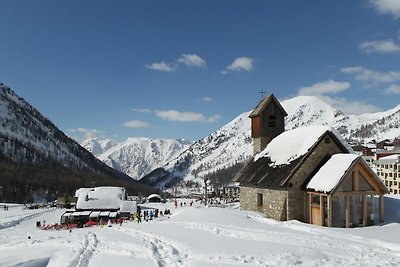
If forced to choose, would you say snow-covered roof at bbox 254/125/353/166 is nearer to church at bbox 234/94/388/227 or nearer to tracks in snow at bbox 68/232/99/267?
church at bbox 234/94/388/227

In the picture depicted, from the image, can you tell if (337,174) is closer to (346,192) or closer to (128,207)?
(346,192)

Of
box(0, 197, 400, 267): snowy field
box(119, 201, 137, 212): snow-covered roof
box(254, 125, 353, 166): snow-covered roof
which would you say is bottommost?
box(119, 201, 137, 212): snow-covered roof

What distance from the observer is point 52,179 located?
156000 millimetres

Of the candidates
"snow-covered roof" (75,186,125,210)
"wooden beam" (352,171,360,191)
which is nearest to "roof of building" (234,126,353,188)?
"wooden beam" (352,171,360,191)

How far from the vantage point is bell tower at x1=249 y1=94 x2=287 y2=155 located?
35.8 metres

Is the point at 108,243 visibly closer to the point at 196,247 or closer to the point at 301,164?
the point at 196,247

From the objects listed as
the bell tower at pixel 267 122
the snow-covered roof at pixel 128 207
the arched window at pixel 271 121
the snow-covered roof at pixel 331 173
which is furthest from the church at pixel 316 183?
the snow-covered roof at pixel 128 207

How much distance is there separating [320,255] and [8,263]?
10577mm

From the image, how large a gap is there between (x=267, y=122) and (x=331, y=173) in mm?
13091

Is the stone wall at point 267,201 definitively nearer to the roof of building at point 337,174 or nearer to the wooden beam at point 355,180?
the roof of building at point 337,174

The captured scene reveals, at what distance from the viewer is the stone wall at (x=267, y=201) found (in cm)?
2588

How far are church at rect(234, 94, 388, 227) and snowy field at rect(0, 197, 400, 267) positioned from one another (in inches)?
73.2

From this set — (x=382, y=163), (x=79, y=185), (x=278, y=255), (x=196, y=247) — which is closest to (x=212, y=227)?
(x=196, y=247)

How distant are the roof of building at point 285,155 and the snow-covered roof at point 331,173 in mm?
1438
